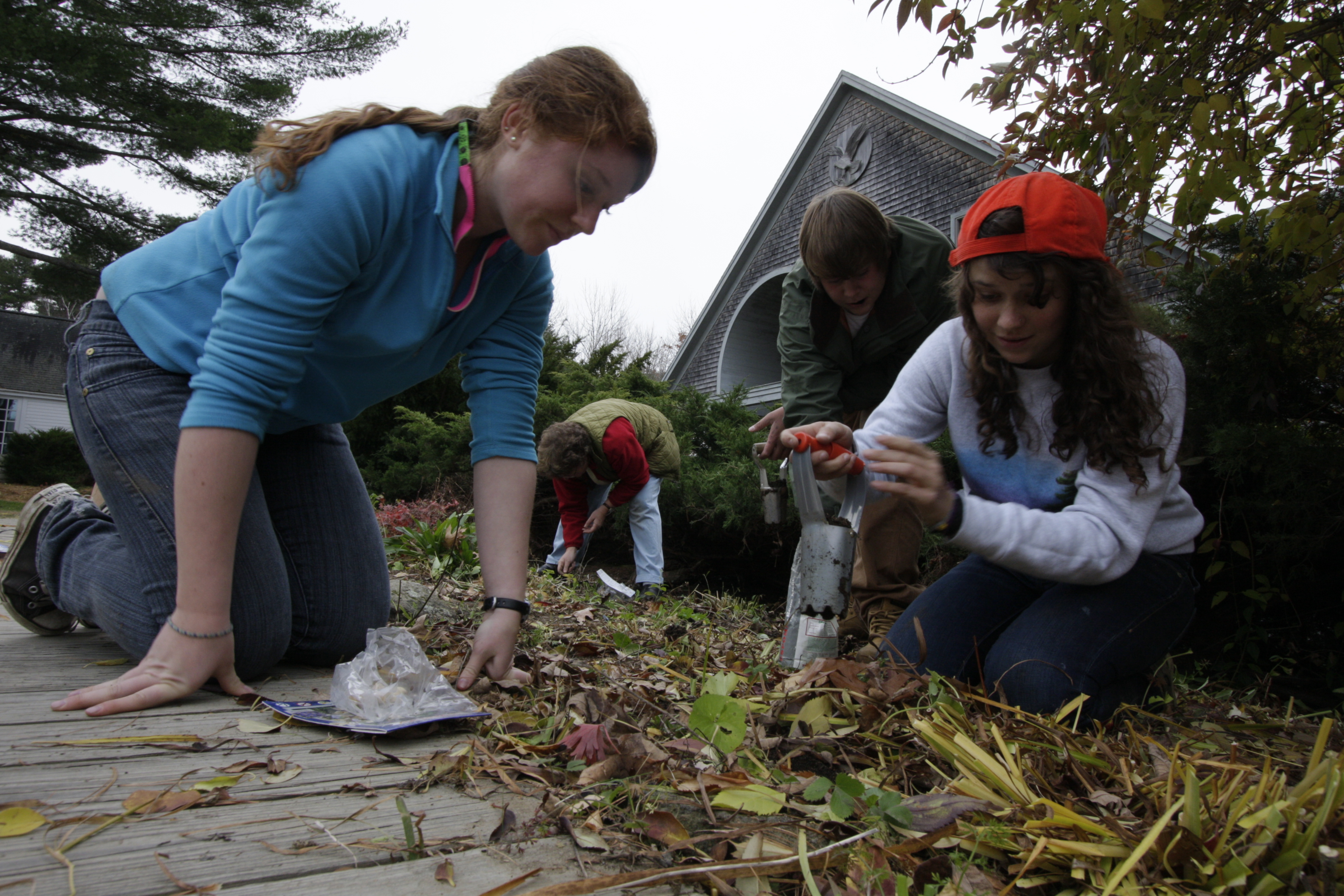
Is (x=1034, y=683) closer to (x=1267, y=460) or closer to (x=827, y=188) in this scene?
(x=1267, y=460)

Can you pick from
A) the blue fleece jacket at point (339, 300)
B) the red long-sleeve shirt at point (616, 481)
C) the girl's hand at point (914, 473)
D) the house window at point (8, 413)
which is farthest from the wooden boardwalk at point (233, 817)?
the house window at point (8, 413)

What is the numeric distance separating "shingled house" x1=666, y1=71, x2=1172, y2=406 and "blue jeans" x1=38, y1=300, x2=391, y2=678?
7.18 metres

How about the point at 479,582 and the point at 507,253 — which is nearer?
the point at 507,253

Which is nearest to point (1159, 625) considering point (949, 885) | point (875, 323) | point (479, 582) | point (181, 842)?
point (949, 885)

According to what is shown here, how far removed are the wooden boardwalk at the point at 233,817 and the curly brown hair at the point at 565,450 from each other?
11.9ft

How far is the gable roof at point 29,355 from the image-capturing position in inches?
1276

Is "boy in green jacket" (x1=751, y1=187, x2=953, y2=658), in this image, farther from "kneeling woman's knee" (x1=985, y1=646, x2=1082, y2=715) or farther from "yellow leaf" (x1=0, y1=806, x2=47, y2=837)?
"yellow leaf" (x1=0, y1=806, x2=47, y2=837)

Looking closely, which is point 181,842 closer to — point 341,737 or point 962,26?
point 341,737

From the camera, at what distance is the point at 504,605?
74.2 inches

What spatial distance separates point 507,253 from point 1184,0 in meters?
2.42

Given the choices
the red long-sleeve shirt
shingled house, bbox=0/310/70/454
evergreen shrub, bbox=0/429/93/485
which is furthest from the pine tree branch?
shingled house, bbox=0/310/70/454

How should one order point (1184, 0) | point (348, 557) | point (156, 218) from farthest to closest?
point (156, 218)
point (1184, 0)
point (348, 557)

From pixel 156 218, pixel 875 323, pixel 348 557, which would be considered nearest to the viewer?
pixel 348 557

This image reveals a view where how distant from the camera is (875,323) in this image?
10.0 ft
